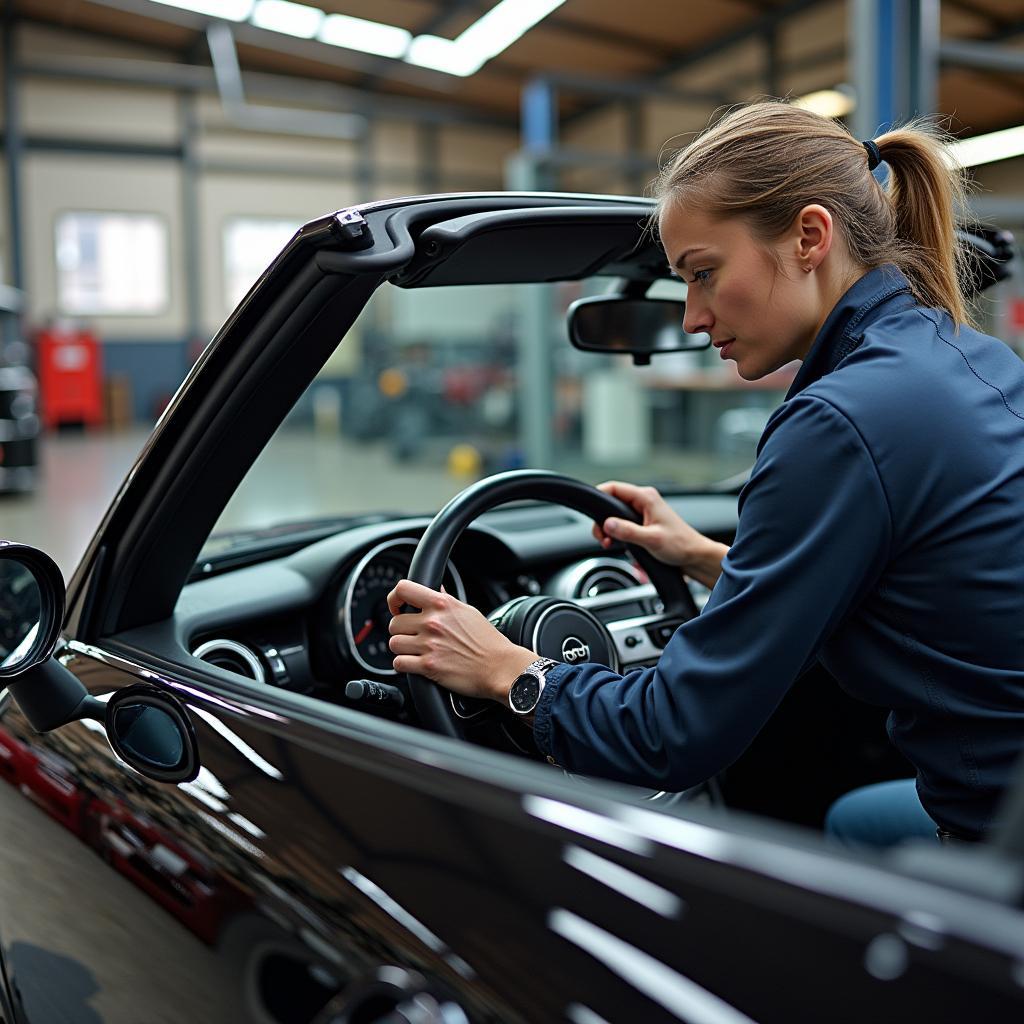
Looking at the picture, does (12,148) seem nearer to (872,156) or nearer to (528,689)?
(872,156)

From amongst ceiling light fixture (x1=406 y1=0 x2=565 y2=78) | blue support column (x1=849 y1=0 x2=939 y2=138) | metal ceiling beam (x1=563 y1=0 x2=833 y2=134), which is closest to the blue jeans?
blue support column (x1=849 y1=0 x2=939 y2=138)

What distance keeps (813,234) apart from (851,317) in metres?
0.09

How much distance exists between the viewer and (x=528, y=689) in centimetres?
104

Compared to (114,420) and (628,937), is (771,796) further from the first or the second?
(114,420)

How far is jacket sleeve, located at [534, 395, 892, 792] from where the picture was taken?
90cm

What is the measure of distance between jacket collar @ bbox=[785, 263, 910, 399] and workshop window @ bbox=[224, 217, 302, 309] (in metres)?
16.7

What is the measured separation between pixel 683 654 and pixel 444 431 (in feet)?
37.2

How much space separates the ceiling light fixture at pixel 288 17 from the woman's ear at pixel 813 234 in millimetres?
12119

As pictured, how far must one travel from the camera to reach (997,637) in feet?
3.08

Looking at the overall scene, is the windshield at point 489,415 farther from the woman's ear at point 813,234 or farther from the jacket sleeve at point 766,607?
the jacket sleeve at point 766,607

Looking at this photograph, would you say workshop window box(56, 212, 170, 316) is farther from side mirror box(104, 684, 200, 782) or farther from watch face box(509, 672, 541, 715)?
watch face box(509, 672, 541, 715)

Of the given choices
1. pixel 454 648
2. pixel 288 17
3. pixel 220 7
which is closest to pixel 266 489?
pixel 288 17

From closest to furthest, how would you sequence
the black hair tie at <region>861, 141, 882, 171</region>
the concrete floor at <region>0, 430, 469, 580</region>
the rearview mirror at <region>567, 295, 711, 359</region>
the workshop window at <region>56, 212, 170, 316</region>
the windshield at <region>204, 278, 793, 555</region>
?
the black hair tie at <region>861, 141, 882, 171</region> → the rearview mirror at <region>567, 295, 711, 359</region> → the concrete floor at <region>0, 430, 469, 580</region> → the windshield at <region>204, 278, 793, 555</region> → the workshop window at <region>56, 212, 170, 316</region>

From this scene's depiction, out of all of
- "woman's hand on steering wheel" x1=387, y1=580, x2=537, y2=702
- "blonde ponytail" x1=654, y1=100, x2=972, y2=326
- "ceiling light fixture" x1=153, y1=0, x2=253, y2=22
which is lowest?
"woman's hand on steering wheel" x1=387, y1=580, x2=537, y2=702
